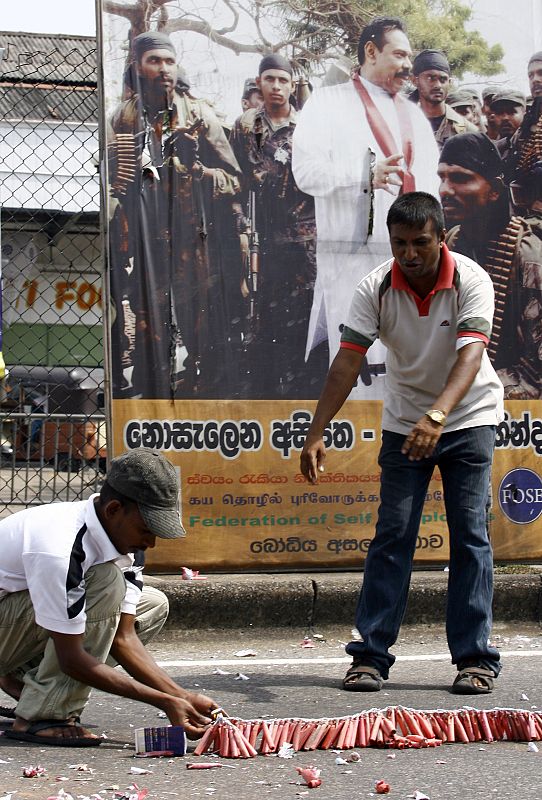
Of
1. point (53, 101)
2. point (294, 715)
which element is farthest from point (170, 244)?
point (53, 101)

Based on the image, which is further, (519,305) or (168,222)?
(519,305)

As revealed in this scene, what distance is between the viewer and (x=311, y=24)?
5.98 m

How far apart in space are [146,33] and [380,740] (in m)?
3.65

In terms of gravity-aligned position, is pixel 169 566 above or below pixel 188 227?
below

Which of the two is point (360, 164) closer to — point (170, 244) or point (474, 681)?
point (170, 244)

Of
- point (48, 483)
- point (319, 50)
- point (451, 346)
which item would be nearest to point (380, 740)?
point (451, 346)

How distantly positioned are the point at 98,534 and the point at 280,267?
9.07 ft

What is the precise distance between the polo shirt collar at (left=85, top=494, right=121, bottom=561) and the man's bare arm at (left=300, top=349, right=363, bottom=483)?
1.13 metres

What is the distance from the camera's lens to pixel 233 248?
593cm

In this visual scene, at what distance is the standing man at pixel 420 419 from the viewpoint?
14.3ft

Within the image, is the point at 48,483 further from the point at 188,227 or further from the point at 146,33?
the point at 146,33

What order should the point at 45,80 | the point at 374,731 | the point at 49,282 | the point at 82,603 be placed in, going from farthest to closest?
1. the point at 49,282
2. the point at 45,80
3. the point at 374,731
4. the point at 82,603

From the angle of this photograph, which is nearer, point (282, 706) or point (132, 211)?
point (282, 706)

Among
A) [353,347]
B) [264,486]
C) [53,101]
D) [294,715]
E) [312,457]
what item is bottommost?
[294,715]
